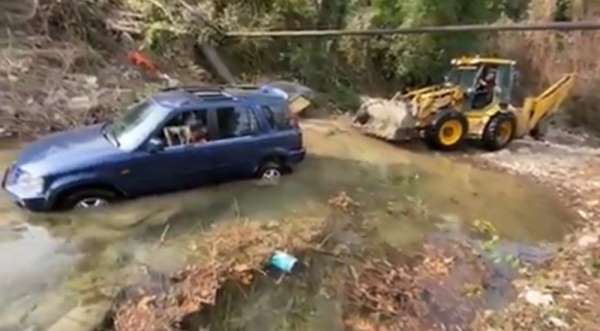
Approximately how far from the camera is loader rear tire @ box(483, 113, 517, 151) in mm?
14219

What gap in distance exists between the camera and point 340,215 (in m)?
9.73

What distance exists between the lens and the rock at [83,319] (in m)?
6.46

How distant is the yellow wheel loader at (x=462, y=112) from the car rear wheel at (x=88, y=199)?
620cm

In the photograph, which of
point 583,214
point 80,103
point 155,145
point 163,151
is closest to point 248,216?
point 163,151

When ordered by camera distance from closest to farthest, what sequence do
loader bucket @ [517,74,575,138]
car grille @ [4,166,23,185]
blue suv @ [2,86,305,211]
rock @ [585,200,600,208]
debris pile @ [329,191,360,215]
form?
blue suv @ [2,86,305,211], car grille @ [4,166,23,185], debris pile @ [329,191,360,215], rock @ [585,200,600,208], loader bucket @ [517,74,575,138]

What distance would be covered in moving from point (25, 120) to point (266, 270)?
6.52 metres

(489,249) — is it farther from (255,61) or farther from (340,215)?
(255,61)

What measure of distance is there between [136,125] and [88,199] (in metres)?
1.25

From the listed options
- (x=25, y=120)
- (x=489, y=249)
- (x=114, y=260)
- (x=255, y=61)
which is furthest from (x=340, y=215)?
(x=255, y=61)

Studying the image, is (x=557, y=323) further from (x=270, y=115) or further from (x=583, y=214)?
(x=270, y=115)

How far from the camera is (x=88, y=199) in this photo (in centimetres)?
904

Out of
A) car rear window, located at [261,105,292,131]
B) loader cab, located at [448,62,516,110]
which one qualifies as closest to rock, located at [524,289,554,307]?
car rear window, located at [261,105,292,131]

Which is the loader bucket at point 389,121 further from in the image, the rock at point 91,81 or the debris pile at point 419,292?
the rock at point 91,81

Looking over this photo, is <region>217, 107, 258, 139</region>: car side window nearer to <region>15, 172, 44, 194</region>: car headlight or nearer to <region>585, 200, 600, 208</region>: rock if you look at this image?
<region>15, 172, 44, 194</region>: car headlight
